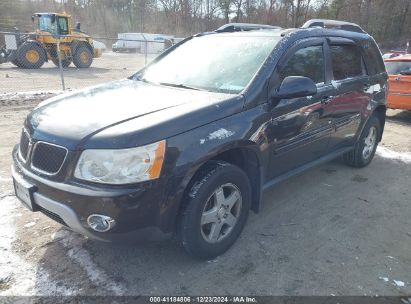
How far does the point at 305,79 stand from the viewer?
3.24 meters

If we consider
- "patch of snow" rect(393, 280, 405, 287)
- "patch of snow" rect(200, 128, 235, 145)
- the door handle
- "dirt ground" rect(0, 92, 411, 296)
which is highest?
the door handle

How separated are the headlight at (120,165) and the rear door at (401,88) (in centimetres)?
755

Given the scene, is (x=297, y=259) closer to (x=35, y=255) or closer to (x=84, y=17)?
(x=35, y=255)

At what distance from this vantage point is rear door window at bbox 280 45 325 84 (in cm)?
354

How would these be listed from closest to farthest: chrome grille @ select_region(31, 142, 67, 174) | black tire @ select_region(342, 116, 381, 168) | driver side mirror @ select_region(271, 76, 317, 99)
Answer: chrome grille @ select_region(31, 142, 67, 174), driver side mirror @ select_region(271, 76, 317, 99), black tire @ select_region(342, 116, 381, 168)

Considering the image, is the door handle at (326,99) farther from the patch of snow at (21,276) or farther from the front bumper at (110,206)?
the patch of snow at (21,276)

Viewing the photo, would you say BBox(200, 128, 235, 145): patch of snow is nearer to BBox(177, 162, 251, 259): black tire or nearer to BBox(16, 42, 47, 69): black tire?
BBox(177, 162, 251, 259): black tire

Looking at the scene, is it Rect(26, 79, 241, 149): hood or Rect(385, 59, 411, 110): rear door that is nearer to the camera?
Rect(26, 79, 241, 149): hood

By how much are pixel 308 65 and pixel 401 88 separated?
5.60 m

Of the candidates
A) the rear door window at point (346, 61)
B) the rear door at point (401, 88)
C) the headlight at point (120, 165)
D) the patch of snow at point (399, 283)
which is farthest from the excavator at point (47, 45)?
the patch of snow at point (399, 283)

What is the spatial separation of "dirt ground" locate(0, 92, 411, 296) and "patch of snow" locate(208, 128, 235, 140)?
1.06m

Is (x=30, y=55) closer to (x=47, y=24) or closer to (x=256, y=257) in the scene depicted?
(x=47, y=24)

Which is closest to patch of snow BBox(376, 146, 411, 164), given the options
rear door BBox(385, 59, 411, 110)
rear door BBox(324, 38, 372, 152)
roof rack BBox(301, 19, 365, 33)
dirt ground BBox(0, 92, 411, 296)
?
rear door BBox(324, 38, 372, 152)

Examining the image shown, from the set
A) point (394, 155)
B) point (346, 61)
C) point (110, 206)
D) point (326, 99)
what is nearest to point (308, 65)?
point (326, 99)
